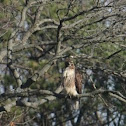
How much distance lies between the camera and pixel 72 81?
1016 centimetres

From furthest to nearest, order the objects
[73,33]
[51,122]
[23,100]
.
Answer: [51,122], [73,33], [23,100]

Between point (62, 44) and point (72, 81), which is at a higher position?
point (62, 44)

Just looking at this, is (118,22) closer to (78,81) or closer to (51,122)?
(78,81)

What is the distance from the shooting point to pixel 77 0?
34.9ft

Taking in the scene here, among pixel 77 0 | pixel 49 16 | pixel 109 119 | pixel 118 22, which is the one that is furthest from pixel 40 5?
pixel 109 119

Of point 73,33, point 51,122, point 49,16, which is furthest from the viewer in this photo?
point 51,122

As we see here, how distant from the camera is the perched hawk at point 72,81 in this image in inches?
392

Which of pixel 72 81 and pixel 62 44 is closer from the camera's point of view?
pixel 72 81

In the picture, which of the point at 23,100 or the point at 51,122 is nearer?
the point at 23,100

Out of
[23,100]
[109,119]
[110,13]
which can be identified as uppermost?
[110,13]

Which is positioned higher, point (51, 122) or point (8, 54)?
point (8, 54)

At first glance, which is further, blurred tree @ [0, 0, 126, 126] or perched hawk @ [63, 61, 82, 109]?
perched hawk @ [63, 61, 82, 109]

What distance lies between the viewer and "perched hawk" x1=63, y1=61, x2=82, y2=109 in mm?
9969

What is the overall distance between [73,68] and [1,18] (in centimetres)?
188
